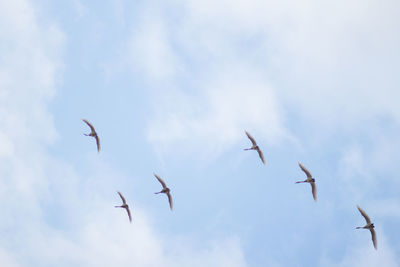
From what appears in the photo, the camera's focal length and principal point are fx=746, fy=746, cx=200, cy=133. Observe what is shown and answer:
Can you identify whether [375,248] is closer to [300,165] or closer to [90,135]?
[300,165]

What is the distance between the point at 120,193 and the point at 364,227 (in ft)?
121

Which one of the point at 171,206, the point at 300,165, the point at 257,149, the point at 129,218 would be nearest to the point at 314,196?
the point at 300,165

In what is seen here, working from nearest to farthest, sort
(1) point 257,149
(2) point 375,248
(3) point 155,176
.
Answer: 1. (2) point 375,248
2. (3) point 155,176
3. (1) point 257,149

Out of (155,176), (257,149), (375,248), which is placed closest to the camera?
(375,248)

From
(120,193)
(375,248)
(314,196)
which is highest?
(120,193)

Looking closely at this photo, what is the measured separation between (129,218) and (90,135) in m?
14.1

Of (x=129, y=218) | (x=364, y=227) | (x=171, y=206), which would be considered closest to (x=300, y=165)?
(x=364, y=227)

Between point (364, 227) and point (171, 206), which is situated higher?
point (171, 206)

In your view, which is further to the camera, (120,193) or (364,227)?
(120,193)

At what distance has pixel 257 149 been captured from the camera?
115250 millimetres

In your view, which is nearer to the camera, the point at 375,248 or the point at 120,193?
the point at 375,248

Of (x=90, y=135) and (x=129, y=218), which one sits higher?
(x=90, y=135)

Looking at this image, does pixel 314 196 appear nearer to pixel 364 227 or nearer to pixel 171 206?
pixel 364 227

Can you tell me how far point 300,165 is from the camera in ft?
346
